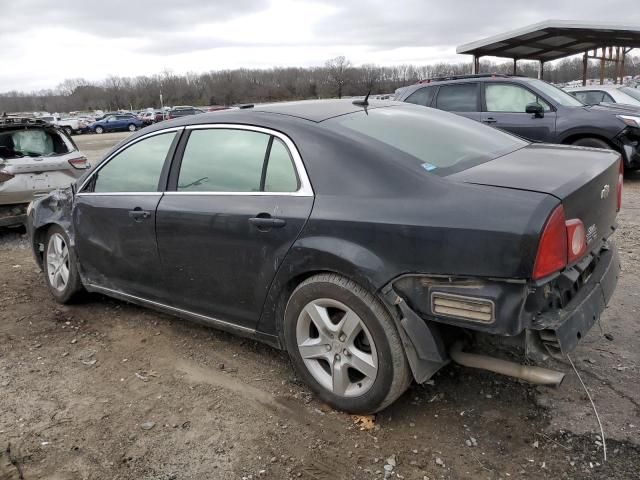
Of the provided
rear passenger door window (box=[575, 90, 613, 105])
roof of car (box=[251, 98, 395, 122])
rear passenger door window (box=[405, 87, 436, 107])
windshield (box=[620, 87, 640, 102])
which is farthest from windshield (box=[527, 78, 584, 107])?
roof of car (box=[251, 98, 395, 122])

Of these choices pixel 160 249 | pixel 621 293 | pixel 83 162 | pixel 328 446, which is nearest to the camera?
pixel 328 446

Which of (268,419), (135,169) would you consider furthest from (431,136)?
(135,169)

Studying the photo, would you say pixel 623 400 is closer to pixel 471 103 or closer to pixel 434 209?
pixel 434 209

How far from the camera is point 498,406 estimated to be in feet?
9.80

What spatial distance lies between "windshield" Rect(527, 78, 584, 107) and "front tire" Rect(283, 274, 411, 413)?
7.11m

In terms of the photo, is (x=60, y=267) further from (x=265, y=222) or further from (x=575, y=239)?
(x=575, y=239)

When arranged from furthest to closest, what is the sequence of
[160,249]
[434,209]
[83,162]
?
[83,162] < [160,249] < [434,209]

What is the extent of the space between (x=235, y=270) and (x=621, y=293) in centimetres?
302

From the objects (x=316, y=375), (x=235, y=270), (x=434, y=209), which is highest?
(x=434, y=209)

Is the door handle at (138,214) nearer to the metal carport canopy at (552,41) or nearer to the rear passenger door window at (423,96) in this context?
the rear passenger door window at (423,96)

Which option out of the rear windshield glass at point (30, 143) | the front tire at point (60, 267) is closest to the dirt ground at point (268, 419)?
the front tire at point (60, 267)

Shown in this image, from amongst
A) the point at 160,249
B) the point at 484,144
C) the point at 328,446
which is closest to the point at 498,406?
the point at 328,446

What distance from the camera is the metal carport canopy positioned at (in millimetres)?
14930

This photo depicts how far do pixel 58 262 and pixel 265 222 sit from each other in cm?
262
